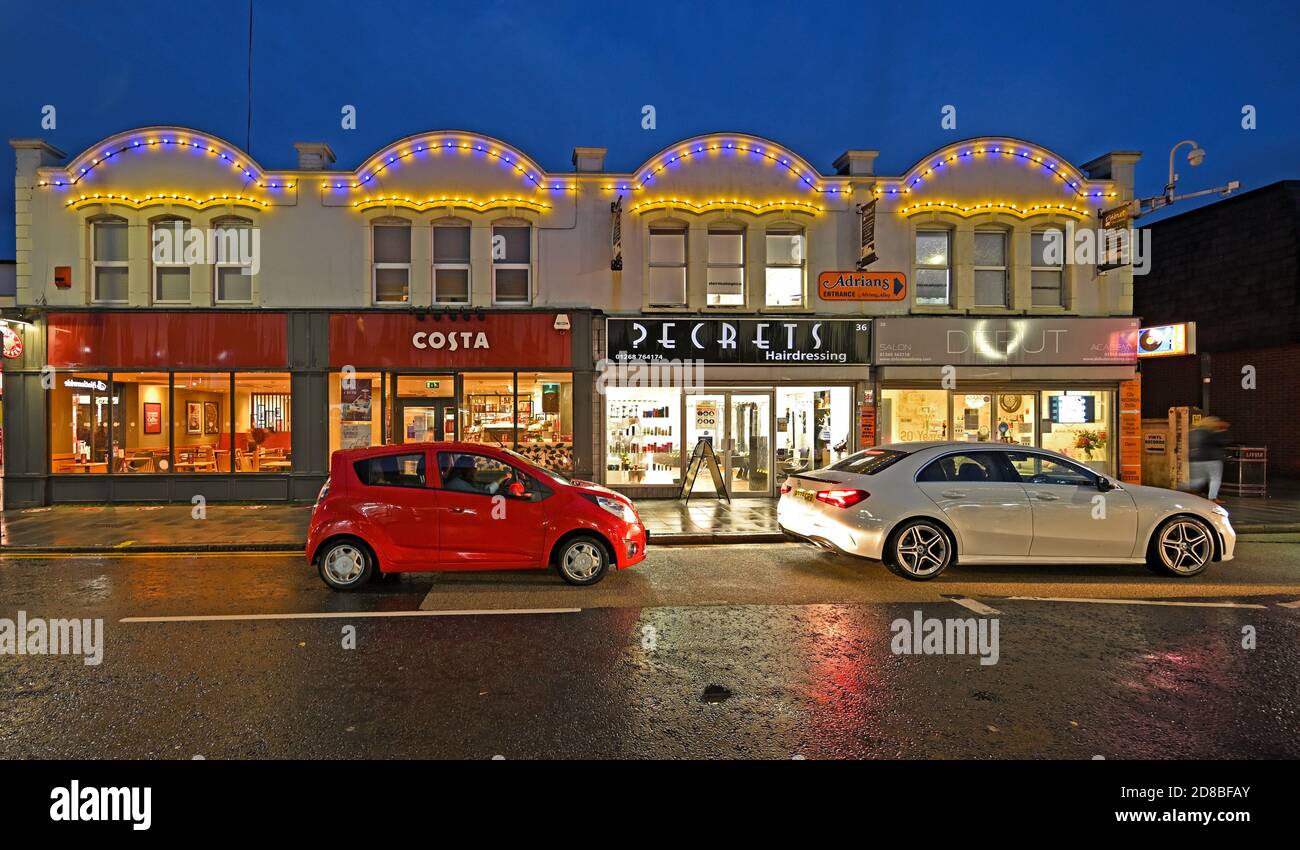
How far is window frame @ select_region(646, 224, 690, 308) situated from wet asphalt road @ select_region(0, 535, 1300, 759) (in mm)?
8643

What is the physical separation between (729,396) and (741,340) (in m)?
1.27

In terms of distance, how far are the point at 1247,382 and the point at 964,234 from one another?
444 inches

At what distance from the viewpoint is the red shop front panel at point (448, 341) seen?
1427 centimetres

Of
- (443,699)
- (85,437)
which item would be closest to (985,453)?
(443,699)

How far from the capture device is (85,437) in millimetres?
14055

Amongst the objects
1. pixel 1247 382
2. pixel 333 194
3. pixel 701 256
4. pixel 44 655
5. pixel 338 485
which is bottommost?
pixel 44 655

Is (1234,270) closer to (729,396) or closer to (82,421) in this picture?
(729,396)

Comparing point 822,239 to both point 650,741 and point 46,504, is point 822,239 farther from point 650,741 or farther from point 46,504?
point 46,504

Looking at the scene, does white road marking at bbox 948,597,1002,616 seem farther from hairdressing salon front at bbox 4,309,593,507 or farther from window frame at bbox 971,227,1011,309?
window frame at bbox 971,227,1011,309

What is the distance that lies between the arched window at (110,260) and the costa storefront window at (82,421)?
1.74 meters

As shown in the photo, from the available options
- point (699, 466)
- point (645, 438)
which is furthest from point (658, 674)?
point (645, 438)

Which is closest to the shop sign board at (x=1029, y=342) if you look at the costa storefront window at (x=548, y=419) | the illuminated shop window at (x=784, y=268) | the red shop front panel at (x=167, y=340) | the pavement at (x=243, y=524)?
the illuminated shop window at (x=784, y=268)

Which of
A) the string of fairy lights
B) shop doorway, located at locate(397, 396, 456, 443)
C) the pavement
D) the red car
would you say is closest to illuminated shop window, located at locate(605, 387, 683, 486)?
the pavement

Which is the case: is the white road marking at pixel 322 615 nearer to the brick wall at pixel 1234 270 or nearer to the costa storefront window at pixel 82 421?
the costa storefront window at pixel 82 421
